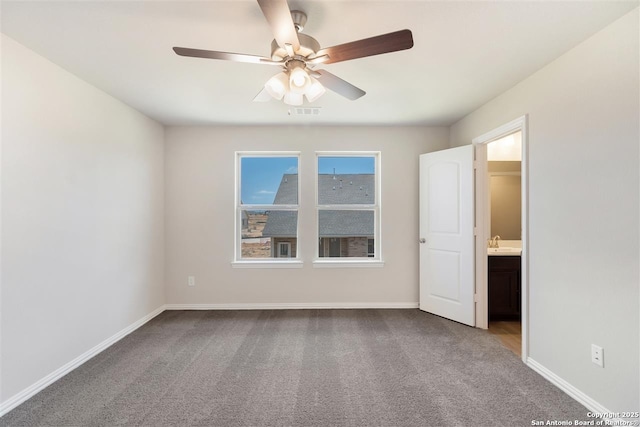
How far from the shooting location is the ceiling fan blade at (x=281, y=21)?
129 centimetres

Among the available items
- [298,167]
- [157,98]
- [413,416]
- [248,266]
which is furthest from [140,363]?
[298,167]

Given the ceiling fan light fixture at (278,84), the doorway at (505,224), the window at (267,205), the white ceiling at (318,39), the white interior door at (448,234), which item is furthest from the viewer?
the window at (267,205)

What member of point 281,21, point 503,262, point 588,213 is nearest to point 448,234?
point 503,262

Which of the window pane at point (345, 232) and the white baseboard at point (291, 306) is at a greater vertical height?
the window pane at point (345, 232)

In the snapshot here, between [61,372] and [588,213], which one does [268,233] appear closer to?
[61,372]

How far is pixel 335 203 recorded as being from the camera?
409 centimetres

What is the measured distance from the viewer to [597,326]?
6.21ft

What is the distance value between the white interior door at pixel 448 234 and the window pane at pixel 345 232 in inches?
28.2

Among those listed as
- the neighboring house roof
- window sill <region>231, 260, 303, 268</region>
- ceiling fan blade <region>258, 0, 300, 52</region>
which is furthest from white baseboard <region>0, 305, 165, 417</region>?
ceiling fan blade <region>258, 0, 300, 52</region>

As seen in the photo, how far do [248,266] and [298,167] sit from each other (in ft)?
4.84

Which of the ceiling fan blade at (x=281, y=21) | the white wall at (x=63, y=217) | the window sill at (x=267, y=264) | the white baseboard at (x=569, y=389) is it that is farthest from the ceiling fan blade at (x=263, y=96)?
the white baseboard at (x=569, y=389)

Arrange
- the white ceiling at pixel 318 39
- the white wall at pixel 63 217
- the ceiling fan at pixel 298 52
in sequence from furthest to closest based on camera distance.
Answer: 1. the white wall at pixel 63 217
2. the white ceiling at pixel 318 39
3. the ceiling fan at pixel 298 52

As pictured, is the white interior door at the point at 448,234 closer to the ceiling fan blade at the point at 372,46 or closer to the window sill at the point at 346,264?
the window sill at the point at 346,264

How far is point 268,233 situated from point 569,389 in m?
3.32
